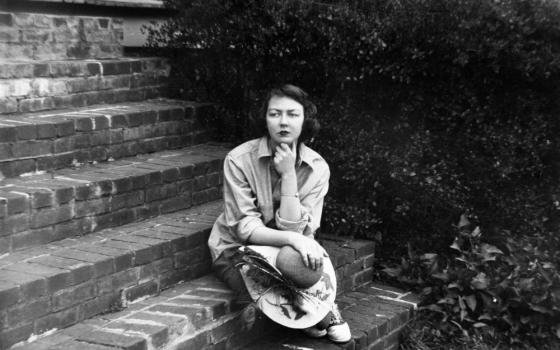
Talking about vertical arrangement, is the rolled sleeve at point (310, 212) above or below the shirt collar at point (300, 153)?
below

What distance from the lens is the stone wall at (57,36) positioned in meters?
4.75

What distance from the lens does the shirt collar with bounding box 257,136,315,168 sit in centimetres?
374

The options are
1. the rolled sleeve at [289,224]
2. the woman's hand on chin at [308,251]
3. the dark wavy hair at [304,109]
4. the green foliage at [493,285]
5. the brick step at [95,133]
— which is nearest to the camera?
the woman's hand on chin at [308,251]

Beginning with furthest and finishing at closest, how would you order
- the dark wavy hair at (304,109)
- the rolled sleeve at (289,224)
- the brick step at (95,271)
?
the dark wavy hair at (304,109) → the rolled sleeve at (289,224) → the brick step at (95,271)

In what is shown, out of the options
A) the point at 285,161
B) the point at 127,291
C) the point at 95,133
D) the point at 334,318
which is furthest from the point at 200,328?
the point at 95,133

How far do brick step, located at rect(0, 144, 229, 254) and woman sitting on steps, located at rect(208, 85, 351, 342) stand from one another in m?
0.53

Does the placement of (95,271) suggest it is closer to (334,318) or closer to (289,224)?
(289,224)

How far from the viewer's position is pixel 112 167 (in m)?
4.30

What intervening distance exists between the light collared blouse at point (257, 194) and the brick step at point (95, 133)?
993mm

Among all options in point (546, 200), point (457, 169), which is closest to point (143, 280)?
point (457, 169)

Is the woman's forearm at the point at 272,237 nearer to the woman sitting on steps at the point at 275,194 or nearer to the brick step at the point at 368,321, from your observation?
the woman sitting on steps at the point at 275,194

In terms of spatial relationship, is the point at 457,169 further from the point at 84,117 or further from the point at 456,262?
the point at 84,117

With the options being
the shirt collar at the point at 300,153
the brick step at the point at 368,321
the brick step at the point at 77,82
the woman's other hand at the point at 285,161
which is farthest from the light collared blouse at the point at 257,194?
the brick step at the point at 77,82

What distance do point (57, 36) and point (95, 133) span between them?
1.04m
